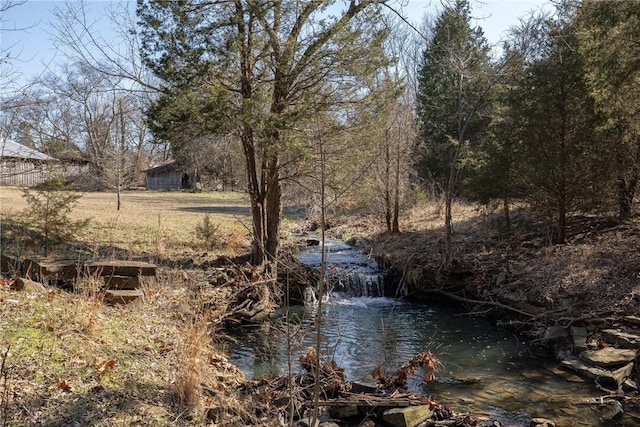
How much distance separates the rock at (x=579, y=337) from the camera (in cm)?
817

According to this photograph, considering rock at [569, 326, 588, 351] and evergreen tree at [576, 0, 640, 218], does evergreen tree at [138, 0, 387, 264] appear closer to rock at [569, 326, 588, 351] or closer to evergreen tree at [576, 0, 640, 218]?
evergreen tree at [576, 0, 640, 218]

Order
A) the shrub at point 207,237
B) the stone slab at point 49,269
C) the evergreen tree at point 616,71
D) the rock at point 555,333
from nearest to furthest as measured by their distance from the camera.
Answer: the stone slab at point 49,269
the rock at point 555,333
the evergreen tree at point 616,71
the shrub at point 207,237

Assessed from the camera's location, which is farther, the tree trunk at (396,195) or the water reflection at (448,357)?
the tree trunk at (396,195)

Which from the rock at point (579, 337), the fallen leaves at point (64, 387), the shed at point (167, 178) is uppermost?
the shed at point (167, 178)

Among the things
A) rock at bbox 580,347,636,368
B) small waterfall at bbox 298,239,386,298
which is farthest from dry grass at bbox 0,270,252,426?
small waterfall at bbox 298,239,386,298

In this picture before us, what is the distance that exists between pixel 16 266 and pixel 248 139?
5202 millimetres

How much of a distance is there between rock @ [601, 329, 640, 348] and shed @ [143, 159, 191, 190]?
45667 mm

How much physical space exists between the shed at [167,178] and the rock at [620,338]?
45.7 m

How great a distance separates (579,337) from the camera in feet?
27.6

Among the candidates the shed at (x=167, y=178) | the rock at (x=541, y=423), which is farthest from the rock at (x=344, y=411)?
the shed at (x=167, y=178)

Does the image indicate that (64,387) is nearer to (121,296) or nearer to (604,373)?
(121,296)

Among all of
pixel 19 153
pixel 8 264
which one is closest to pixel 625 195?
pixel 8 264

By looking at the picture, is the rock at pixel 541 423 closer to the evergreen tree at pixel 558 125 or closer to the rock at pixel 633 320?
the rock at pixel 633 320

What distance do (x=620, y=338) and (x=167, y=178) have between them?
49554 mm
